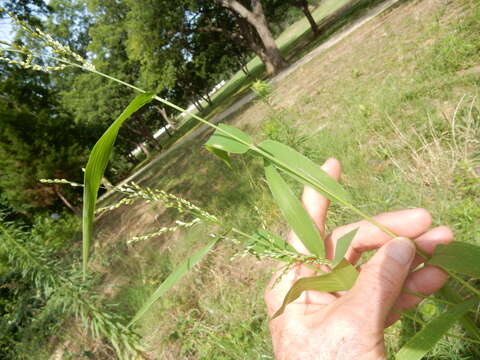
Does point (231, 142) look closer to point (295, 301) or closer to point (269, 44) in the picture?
point (295, 301)

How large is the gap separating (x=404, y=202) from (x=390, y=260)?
1.39 m

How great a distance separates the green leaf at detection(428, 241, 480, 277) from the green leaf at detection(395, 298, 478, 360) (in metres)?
0.09

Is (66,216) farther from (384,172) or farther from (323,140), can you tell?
(384,172)

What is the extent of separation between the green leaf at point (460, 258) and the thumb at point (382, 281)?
0.36 feet

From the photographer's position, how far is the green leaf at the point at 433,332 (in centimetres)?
84

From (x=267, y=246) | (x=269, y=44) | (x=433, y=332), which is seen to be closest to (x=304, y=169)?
(x=267, y=246)

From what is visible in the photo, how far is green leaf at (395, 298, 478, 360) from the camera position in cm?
84

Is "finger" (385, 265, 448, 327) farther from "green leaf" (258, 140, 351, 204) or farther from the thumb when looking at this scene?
"green leaf" (258, 140, 351, 204)

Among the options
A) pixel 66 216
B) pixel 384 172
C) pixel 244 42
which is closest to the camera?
pixel 384 172

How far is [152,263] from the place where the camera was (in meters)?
4.08

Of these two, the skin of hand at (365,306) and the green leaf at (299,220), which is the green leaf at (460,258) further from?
the green leaf at (299,220)

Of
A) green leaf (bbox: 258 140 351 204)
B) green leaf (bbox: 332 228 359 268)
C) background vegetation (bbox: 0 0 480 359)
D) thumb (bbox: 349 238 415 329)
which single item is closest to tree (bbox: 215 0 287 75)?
background vegetation (bbox: 0 0 480 359)

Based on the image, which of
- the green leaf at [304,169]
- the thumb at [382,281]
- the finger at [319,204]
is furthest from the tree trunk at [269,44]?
the thumb at [382,281]

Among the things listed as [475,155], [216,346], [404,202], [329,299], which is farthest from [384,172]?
[216,346]
